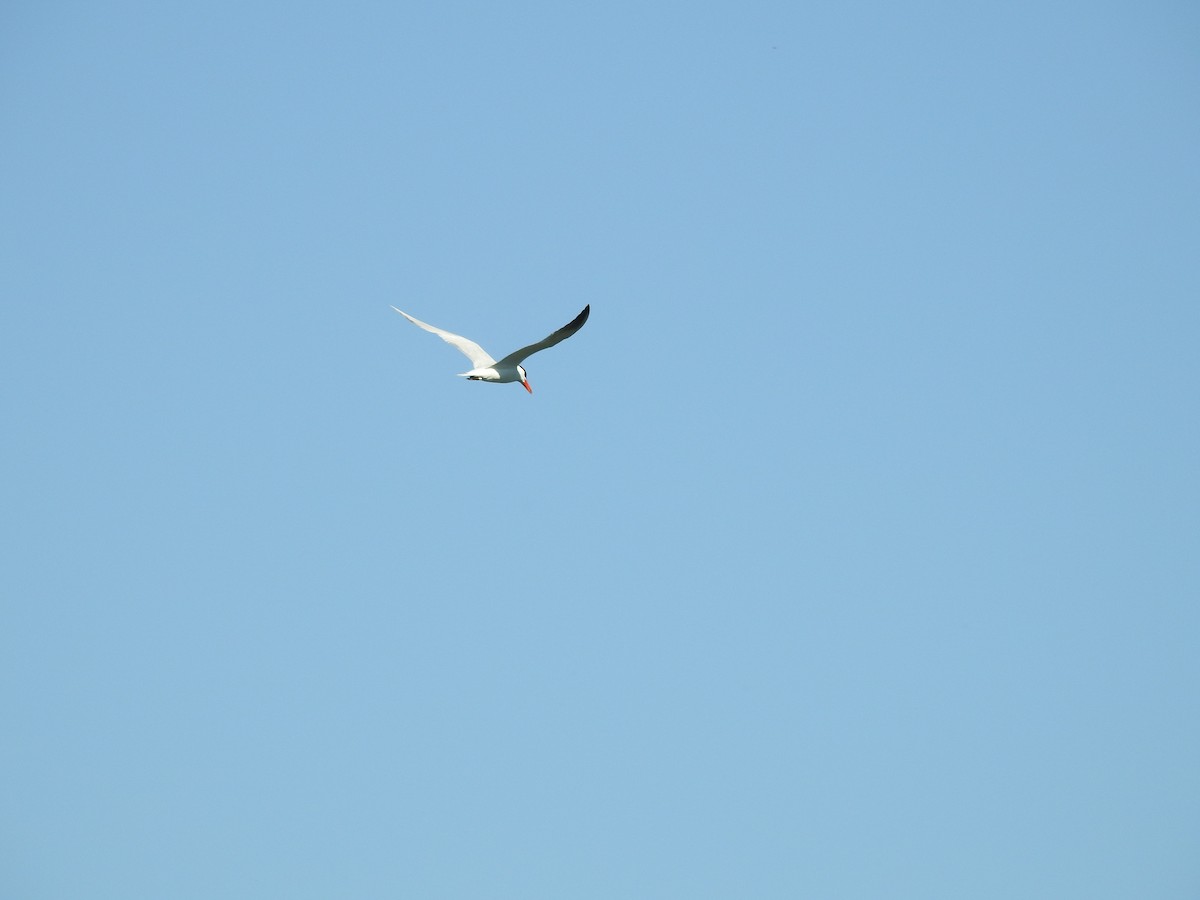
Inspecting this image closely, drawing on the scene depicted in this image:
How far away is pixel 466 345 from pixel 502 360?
8.96 ft

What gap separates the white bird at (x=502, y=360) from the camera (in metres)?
29.8

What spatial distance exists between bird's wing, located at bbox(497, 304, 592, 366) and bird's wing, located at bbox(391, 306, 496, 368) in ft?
4.95

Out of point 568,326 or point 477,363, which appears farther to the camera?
point 477,363

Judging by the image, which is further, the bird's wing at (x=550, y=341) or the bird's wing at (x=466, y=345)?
the bird's wing at (x=466, y=345)

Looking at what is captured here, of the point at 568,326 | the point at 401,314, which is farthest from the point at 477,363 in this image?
the point at 568,326

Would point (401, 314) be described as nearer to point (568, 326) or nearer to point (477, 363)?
point (477, 363)

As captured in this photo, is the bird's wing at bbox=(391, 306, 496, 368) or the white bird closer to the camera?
the white bird

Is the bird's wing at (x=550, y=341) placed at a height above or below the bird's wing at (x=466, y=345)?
below

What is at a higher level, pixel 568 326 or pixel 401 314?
pixel 401 314

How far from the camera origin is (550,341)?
1195 inches

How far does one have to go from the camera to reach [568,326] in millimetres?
29453

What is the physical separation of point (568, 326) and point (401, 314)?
687cm

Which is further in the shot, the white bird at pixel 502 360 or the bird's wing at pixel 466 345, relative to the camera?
the bird's wing at pixel 466 345

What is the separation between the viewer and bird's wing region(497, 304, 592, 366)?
2930 cm
